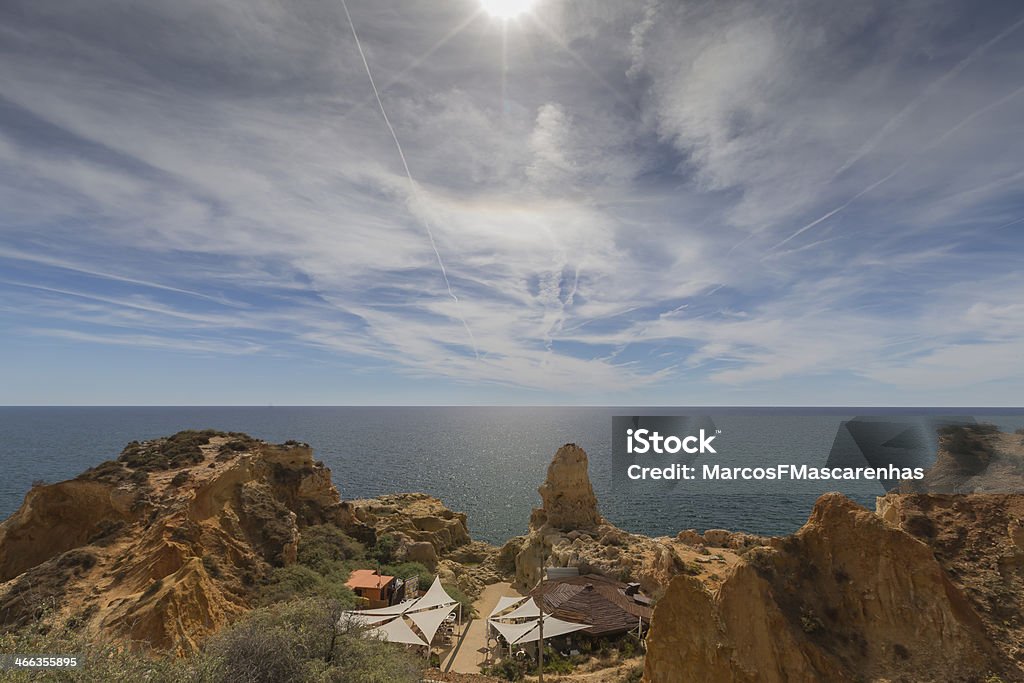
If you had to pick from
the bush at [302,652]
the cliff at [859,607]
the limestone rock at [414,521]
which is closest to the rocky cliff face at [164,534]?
the limestone rock at [414,521]

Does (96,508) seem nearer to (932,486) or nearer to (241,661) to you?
(241,661)

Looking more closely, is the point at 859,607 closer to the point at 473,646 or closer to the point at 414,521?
the point at 473,646

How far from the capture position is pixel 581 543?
128ft

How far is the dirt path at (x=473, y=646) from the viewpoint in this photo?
26609 millimetres

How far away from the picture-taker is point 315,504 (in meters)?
40.4

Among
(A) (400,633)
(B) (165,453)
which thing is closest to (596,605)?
(A) (400,633)

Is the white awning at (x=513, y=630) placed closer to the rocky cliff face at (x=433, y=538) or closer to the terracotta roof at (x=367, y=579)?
the terracotta roof at (x=367, y=579)

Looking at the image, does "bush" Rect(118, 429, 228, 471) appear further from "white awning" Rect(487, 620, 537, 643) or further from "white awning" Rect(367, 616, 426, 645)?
"white awning" Rect(487, 620, 537, 643)

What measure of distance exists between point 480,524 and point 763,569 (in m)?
60.3

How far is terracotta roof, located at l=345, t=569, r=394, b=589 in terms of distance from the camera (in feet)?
106

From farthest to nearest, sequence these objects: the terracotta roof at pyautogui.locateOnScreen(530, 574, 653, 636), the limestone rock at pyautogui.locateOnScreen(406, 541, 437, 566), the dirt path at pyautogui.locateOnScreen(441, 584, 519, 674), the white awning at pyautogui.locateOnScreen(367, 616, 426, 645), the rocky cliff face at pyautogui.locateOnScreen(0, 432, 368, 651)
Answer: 1. the limestone rock at pyautogui.locateOnScreen(406, 541, 437, 566)
2. the terracotta roof at pyautogui.locateOnScreen(530, 574, 653, 636)
3. the dirt path at pyautogui.locateOnScreen(441, 584, 519, 674)
4. the white awning at pyautogui.locateOnScreen(367, 616, 426, 645)
5. the rocky cliff face at pyautogui.locateOnScreen(0, 432, 368, 651)

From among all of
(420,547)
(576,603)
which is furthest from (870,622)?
(420,547)

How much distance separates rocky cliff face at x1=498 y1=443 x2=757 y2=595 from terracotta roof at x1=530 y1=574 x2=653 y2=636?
6.92ft

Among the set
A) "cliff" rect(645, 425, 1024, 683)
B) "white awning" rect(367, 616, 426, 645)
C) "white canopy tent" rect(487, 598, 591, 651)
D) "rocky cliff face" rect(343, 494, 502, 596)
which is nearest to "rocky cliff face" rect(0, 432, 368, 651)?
"rocky cliff face" rect(343, 494, 502, 596)
